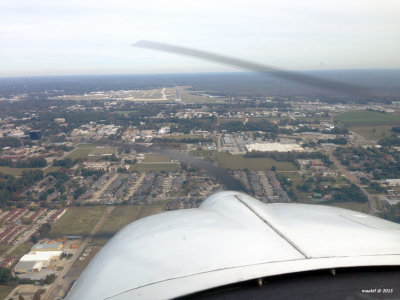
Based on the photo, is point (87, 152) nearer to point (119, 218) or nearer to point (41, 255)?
point (119, 218)

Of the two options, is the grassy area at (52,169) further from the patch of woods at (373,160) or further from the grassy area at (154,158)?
the patch of woods at (373,160)

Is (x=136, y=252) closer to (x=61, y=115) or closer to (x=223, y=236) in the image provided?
(x=223, y=236)

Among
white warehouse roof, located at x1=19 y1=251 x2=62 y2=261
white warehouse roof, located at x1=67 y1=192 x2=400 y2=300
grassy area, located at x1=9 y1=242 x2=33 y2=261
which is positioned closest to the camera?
white warehouse roof, located at x1=67 y1=192 x2=400 y2=300

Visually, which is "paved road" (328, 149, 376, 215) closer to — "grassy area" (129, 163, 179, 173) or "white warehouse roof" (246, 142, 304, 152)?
"white warehouse roof" (246, 142, 304, 152)

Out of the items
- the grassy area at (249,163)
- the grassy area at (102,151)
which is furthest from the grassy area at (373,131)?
the grassy area at (102,151)

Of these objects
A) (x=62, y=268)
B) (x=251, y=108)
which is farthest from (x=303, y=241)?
(x=251, y=108)

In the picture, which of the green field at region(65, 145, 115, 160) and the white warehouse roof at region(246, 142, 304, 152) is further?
the white warehouse roof at region(246, 142, 304, 152)

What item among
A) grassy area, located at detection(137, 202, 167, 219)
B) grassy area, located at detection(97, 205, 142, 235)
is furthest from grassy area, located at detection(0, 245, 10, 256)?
grassy area, located at detection(137, 202, 167, 219)

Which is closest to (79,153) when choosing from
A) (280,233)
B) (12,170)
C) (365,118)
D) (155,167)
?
(12,170)
